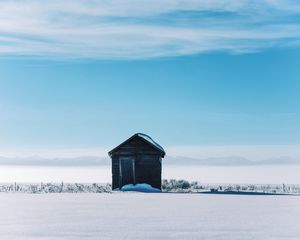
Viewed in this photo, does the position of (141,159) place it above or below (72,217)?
above

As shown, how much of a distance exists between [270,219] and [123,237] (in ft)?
18.6

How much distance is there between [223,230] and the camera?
11438mm

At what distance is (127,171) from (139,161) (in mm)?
1187

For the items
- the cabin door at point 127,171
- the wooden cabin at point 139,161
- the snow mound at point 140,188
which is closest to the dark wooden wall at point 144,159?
the wooden cabin at point 139,161

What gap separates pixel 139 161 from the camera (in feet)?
126

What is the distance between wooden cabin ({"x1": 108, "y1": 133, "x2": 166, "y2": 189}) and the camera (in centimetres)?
3831

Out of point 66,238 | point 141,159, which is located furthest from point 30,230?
point 141,159

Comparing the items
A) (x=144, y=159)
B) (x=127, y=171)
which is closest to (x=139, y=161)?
(x=144, y=159)

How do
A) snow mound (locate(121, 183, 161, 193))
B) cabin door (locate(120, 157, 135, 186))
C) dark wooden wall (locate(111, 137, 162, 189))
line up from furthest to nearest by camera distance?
cabin door (locate(120, 157, 135, 186))
dark wooden wall (locate(111, 137, 162, 189))
snow mound (locate(121, 183, 161, 193))

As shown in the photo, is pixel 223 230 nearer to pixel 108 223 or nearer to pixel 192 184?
pixel 108 223

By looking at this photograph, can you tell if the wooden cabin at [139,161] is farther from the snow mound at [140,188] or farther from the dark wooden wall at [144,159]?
the snow mound at [140,188]

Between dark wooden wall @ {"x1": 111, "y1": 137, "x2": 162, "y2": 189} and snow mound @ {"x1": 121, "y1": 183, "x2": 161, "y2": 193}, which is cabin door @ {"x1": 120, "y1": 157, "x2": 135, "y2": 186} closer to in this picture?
dark wooden wall @ {"x1": 111, "y1": 137, "x2": 162, "y2": 189}

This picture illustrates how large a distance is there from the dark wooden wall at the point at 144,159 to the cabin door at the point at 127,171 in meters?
0.26

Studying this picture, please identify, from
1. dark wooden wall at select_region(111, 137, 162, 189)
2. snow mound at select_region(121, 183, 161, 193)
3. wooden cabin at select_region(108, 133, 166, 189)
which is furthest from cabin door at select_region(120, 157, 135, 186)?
snow mound at select_region(121, 183, 161, 193)
